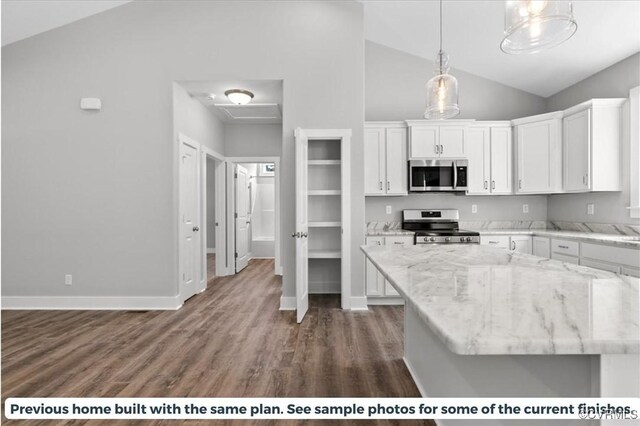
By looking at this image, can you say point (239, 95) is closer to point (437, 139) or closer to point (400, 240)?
point (437, 139)

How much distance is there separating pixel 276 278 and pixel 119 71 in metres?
3.81

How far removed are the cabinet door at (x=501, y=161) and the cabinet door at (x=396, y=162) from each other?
1.20 metres

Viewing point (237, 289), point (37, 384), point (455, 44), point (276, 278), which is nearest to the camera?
point (37, 384)

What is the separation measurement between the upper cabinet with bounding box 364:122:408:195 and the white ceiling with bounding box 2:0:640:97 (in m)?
1.23

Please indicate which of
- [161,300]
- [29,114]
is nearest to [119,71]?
[29,114]

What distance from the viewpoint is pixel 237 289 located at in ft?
16.6

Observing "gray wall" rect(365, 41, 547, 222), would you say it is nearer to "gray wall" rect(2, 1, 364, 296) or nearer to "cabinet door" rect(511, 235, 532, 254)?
"cabinet door" rect(511, 235, 532, 254)

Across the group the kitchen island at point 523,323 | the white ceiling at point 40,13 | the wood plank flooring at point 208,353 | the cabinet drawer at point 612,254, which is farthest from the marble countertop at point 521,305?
the white ceiling at point 40,13

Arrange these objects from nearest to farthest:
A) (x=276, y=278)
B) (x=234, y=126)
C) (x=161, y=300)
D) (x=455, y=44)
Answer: (x=161, y=300)
(x=455, y=44)
(x=276, y=278)
(x=234, y=126)

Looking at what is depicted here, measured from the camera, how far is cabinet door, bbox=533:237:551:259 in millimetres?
3900

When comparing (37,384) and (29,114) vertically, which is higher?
(29,114)

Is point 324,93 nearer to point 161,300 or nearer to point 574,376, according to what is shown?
point 161,300

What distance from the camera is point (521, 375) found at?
1.13 m

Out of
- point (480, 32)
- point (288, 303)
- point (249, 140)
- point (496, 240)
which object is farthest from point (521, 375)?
point (249, 140)
